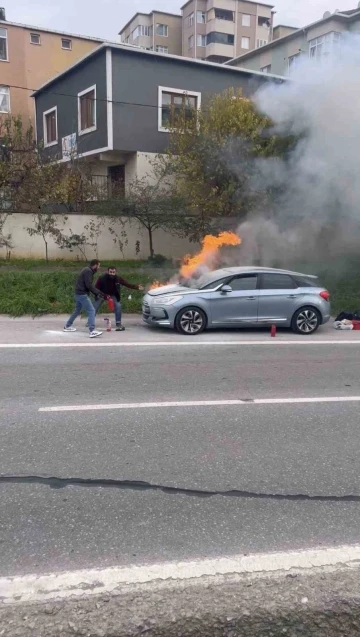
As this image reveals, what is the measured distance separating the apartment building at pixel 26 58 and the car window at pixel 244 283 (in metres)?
26.3

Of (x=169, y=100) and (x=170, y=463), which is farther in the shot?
(x=169, y=100)

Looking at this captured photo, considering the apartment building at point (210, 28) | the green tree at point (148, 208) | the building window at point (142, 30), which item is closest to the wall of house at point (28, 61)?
the green tree at point (148, 208)

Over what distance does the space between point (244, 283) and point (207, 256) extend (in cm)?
258

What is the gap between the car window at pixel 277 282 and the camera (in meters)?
10.9

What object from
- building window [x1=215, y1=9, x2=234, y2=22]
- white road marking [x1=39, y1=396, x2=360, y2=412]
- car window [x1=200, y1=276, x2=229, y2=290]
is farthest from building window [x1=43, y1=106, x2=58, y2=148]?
building window [x1=215, y1=9, x2=234, y2=22]

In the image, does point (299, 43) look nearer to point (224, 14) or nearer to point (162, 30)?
point (224, 14)

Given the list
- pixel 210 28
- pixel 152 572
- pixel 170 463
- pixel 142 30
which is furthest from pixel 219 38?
pixel 152 572

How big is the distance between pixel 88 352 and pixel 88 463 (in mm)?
4475

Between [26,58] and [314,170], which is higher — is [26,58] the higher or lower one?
the higher one

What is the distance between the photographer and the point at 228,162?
631 inches

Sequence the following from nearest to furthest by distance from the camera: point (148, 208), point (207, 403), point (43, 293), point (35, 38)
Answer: point (207, 403), point (43, 293), point (148, 208), point (35, 38)

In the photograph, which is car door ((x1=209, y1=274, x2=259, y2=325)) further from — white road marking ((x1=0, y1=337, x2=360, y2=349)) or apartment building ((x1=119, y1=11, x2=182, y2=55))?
apartment building ((x1=119, y1=11, x2=182, y2=55))

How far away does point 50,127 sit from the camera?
26.7 m

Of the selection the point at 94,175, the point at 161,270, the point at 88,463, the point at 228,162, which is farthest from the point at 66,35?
the point at 88,463
